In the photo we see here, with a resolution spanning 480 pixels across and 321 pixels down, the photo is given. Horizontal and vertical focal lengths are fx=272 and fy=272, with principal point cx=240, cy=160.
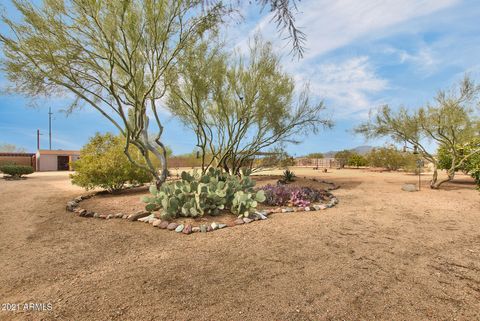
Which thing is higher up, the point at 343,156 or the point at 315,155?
the point at 315,155

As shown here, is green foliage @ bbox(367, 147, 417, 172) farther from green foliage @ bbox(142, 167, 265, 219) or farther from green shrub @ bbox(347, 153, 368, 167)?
green foliage @ bbox(142, 167, 265, 219)

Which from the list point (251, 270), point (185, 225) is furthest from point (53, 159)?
point (251, 270)

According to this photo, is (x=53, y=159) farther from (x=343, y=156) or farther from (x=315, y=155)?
(x=343, y=156)

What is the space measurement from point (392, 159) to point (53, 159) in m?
35.9

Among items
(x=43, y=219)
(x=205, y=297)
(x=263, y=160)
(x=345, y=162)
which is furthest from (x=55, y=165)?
(x=205, y=297)

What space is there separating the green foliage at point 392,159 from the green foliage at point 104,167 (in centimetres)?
1983

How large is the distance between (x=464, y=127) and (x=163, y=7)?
500 inches

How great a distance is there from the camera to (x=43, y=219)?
19.2 ft

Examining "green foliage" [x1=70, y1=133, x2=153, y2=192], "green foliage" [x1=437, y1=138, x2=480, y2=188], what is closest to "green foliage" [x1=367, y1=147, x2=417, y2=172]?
"green foliage" [x1=437, y1=138, x2=480, y2=188]

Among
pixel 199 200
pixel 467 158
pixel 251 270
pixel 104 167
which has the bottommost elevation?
pixel 251 270

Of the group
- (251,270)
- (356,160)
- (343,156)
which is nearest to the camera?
(251,270)

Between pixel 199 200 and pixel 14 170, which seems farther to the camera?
pixel 14 170

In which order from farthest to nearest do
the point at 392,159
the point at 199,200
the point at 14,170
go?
the point at 392,159 < the point at 14,170 < the point at 199,200

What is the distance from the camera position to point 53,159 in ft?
105
